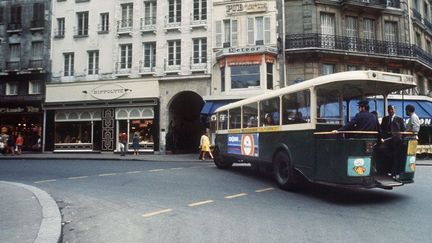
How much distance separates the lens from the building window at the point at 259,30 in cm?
2281

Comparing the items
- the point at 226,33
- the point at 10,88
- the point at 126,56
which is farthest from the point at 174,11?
the point at 10,88

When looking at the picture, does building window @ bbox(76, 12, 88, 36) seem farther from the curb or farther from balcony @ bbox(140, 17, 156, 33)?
the curb

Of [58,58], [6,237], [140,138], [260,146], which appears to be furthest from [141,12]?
[6,237]

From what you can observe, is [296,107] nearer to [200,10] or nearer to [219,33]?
[219,33]

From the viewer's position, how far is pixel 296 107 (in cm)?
794

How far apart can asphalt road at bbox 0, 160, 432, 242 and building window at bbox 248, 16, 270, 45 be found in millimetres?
15156

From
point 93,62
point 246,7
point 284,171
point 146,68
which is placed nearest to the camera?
point 284,171

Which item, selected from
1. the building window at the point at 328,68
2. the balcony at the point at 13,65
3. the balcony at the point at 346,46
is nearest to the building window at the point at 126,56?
the balcony at the point at 13,65

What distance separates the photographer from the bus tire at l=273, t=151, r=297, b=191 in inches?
316

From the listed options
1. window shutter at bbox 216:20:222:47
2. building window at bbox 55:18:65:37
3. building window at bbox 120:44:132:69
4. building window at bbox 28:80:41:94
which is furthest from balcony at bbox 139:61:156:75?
building window at bbox 28:80:41:94

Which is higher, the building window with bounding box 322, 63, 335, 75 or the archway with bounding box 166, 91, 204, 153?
the building window with bounding box 322, 63, 335, 75

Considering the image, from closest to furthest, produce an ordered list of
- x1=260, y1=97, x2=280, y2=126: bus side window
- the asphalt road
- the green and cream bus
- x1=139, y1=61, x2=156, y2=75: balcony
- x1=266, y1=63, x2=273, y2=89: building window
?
the asphalt road
the green and cream bus
x1=260, y1=97, x2=280, y2=126: bus side window
x1=266, y1=63, x2=273, y2=89: building window
x1=139, y1=61, x2=156, y2=75: balcony

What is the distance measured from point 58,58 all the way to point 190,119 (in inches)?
479

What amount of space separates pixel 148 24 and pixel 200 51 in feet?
16.5
